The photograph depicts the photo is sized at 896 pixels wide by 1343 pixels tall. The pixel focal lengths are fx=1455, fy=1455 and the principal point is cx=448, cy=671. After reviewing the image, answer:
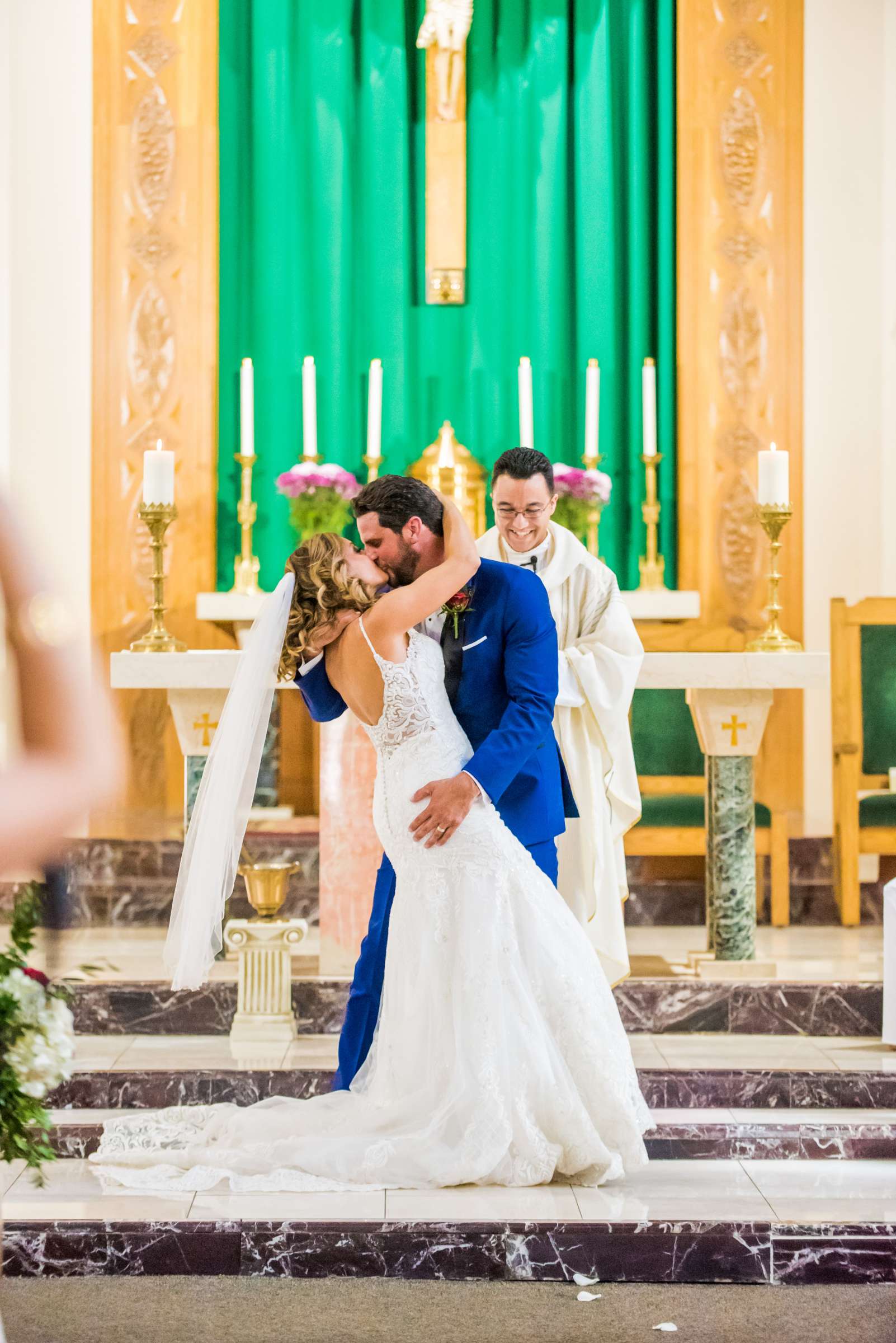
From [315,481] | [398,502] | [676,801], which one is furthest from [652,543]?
[398,502]

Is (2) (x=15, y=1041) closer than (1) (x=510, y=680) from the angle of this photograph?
Yes

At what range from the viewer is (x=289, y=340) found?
22.1ft

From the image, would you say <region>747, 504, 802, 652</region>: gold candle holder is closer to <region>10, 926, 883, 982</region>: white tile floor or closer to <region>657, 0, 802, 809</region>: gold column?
<region>10, 926, 883, 982</region>: white tile floor

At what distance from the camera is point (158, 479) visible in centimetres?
522

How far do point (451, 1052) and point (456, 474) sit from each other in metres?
3.38

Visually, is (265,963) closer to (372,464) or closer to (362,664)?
(362,664)

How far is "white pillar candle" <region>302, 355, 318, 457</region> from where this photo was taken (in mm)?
6348

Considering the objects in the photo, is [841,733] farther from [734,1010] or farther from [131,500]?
[131,500]

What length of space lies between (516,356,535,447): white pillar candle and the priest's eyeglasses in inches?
87.0

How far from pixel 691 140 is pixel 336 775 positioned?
145 inches

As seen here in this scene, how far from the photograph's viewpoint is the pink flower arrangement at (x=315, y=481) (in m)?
6.07

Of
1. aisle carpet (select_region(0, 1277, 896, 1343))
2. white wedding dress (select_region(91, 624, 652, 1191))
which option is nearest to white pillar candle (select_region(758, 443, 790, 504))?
white wedding dress (select_region(91, 624, 652, 1191))

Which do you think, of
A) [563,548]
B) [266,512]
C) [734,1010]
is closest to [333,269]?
[266,512]

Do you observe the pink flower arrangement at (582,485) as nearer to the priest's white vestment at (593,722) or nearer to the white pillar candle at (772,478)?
the white pillar candle at (772,478)
